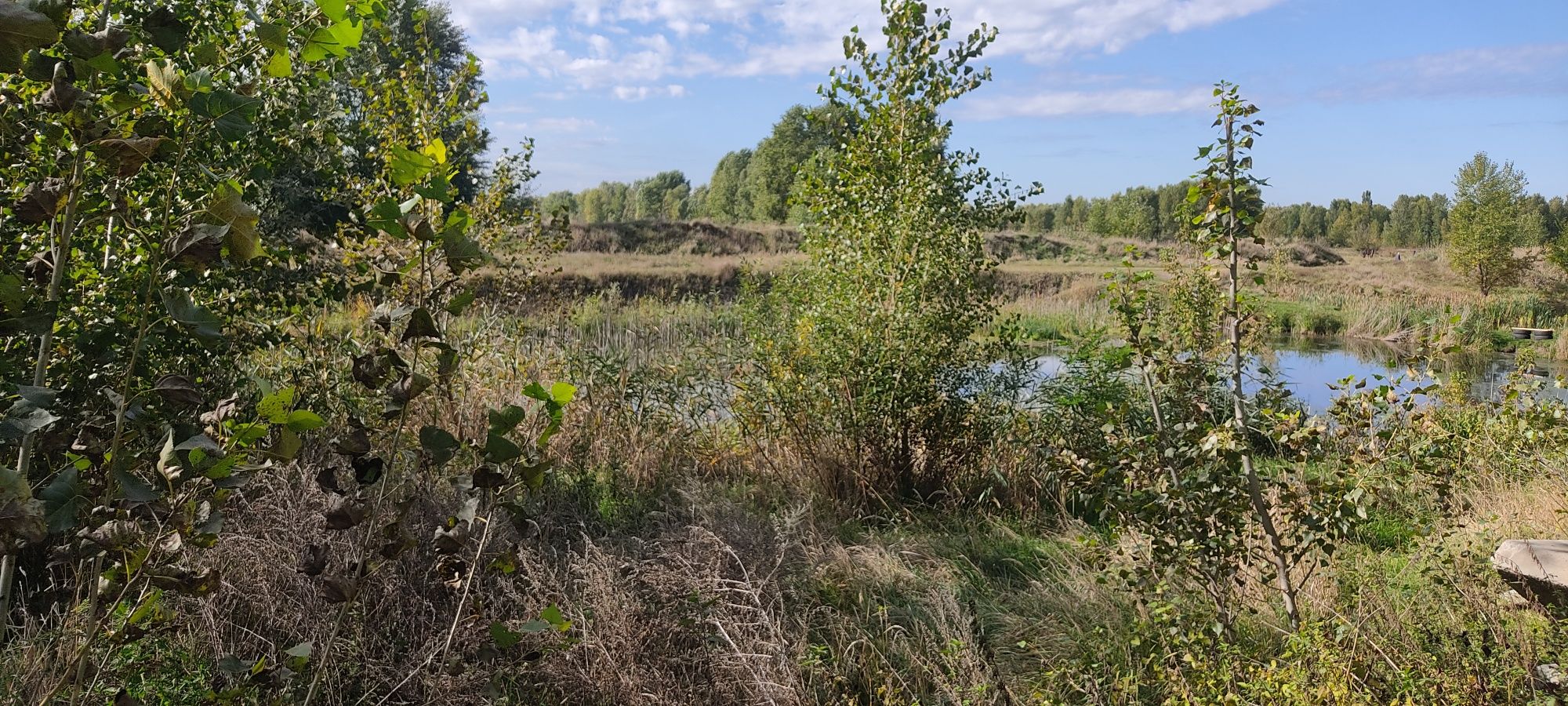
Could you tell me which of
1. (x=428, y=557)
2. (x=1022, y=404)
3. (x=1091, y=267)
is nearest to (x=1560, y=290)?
(x=1091, y=267)

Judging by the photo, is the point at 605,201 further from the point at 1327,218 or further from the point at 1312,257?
the point at 1327,218

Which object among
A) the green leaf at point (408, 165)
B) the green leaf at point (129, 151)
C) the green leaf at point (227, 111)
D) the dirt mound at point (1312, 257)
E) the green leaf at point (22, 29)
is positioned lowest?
the dirt mound at point (1312, 257)

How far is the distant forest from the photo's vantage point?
142ft

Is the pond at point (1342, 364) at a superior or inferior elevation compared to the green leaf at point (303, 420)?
inferior

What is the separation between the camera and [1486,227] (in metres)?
27.4

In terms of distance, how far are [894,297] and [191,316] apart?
4.57m

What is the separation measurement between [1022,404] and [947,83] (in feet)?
7.04

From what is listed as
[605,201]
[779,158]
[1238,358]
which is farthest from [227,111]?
[605,201]

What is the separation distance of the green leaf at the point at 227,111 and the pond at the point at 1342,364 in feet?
40.6

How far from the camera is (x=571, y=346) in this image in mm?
7047

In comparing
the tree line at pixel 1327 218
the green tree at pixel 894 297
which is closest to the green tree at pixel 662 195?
the tree line at pixel 1327 218

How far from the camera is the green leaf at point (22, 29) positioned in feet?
3.34

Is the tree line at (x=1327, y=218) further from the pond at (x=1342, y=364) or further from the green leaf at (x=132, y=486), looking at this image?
the green leaf at (x=132, y=486)

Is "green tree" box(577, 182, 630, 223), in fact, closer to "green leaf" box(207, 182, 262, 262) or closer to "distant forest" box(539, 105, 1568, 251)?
"distant forest" box(539, 105, 1568, 251)
